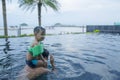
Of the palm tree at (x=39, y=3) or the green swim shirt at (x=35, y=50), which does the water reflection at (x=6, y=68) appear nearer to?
the green swim shirt at (x=35, y=50)

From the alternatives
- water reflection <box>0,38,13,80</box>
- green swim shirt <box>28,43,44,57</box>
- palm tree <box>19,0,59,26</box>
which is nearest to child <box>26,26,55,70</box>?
green swim shirt <box>28,43,44,57</box>

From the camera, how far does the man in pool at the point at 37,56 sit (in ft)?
19.3

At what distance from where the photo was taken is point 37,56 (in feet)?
20.1

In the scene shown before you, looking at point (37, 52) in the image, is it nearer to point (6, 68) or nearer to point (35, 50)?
point (35, 50)

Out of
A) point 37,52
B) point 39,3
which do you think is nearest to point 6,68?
point 37,52

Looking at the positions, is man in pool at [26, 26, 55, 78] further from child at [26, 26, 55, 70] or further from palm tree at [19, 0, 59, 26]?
palm tree at [19, 0, 59, 26]

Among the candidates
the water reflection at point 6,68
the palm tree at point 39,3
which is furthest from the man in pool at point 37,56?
the palm tree at point 39,3

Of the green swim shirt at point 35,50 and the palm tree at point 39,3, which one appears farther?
the palm tree at point 39,3

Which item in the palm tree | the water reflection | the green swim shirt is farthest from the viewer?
the palm tree

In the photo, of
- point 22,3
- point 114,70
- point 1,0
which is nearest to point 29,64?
point 114,70

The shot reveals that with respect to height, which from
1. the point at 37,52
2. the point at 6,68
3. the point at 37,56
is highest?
the point at 37,52

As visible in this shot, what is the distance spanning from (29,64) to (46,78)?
74 centimetres

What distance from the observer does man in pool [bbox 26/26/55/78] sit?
5.88 m

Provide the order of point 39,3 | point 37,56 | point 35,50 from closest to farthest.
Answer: point 35,50, point 37,56, point 39,3
